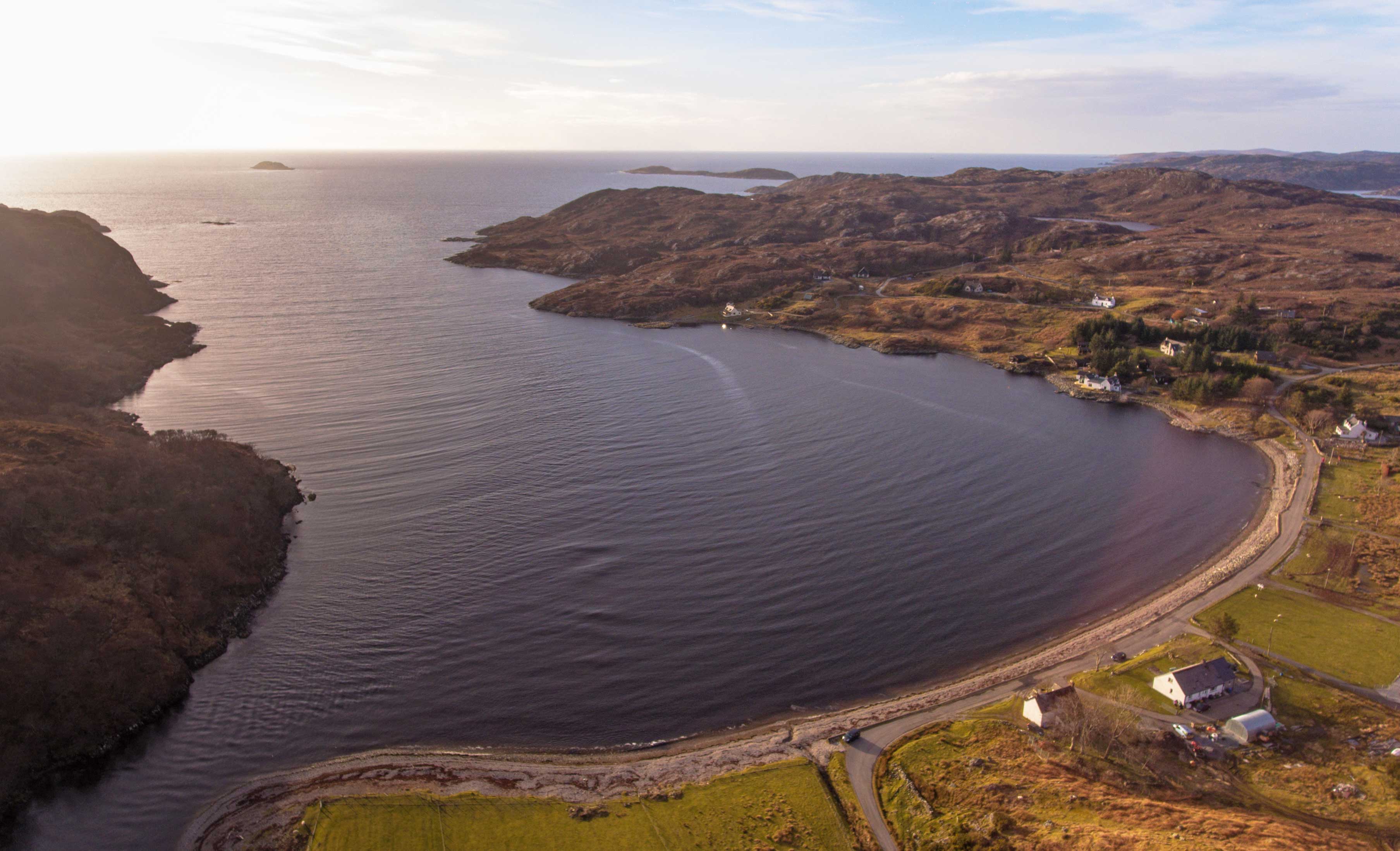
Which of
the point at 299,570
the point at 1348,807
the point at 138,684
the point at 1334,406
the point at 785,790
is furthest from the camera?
the point at 1334,406

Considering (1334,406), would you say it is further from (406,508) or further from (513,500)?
(406,508)

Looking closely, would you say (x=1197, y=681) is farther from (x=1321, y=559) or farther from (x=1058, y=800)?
(x=1321, y=559)

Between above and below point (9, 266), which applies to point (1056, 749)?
below

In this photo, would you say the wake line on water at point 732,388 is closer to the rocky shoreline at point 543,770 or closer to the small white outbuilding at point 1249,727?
the rocky shoreline at point 543,770

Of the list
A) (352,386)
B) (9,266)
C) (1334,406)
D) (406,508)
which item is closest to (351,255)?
(9,266)

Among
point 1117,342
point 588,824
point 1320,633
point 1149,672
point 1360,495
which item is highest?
point 1117,342

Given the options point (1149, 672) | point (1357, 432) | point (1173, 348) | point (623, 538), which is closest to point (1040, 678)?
point (1149, 672)

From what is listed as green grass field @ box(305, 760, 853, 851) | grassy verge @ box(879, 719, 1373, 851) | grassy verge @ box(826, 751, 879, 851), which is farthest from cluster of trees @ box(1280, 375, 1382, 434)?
green grass field @ box(305, 760, 853, 851)
